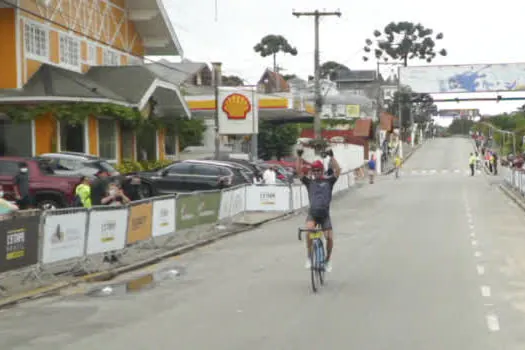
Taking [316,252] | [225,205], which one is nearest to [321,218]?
[316,252]

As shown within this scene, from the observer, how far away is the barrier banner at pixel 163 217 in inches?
713

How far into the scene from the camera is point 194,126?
44719 mm

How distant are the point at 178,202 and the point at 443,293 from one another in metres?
8.83

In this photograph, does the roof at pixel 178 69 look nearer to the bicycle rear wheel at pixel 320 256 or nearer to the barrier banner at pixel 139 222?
the barrier banner at pixel 139 222

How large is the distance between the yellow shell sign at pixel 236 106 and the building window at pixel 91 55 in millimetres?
11713

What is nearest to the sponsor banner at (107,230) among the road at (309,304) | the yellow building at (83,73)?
the road at (309,304)

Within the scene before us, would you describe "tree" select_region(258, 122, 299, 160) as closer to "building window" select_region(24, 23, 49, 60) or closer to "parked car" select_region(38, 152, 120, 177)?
"building window" select_region(24, 23, 49, 60)

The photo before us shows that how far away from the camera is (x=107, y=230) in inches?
612

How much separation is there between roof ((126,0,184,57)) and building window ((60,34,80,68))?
524cm

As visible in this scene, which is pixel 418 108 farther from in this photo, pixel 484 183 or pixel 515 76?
pixel 484 183

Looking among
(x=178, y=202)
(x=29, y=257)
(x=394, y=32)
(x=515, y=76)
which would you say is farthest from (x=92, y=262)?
(x=394, y=32)

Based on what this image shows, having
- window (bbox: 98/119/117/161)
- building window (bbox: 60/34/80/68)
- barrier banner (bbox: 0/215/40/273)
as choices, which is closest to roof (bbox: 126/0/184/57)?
building window (bbox: 60/34/80/68)

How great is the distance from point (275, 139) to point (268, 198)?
34.7 meters

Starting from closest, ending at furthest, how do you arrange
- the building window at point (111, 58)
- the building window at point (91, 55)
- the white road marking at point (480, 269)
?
the white road marking at point (480, 269)
the building window at point (91, 55)
the building window at point (111, 58)
